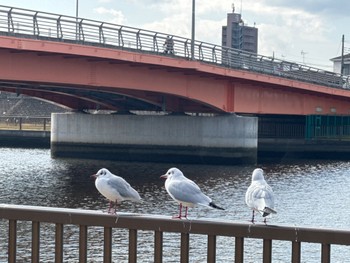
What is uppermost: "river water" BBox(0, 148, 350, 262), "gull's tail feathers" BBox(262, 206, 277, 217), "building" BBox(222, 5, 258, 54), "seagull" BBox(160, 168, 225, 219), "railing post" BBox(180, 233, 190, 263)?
"building" BBox(222, 5, 258, 54)

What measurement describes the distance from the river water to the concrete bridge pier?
182cm

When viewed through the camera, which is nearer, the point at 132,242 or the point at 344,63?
the point at 132,242

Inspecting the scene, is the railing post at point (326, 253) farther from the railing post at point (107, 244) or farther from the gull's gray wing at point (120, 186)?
the gull's gray wing at point (120, 186)

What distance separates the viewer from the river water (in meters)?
19.3

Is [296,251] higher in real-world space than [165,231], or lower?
lower

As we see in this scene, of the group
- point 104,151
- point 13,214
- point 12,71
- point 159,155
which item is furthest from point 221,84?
point 13,214

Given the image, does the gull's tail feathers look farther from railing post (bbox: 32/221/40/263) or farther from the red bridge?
the red bridge

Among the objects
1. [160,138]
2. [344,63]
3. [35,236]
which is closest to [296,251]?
[35,236]

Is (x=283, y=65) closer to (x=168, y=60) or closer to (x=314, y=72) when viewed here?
(x=314, y=72)

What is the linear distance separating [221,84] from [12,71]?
57.2ft

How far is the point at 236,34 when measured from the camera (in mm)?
138500

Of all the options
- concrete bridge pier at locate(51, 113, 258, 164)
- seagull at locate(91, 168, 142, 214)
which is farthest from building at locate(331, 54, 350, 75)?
seagull at locate(91, 168, 142, 214)

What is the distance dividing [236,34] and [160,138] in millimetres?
88530

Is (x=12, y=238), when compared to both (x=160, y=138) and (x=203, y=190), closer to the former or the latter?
(x=203, y=190)
